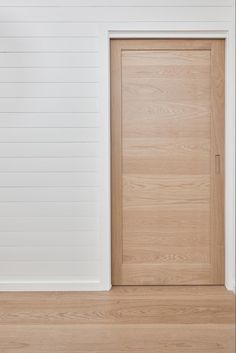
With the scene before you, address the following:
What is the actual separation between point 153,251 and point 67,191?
2.72 feet

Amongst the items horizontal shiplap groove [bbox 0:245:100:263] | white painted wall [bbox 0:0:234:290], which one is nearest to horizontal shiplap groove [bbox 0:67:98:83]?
white painted wall [bbox 0:0:234:290]

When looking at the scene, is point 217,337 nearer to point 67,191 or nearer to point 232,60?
point 67,191

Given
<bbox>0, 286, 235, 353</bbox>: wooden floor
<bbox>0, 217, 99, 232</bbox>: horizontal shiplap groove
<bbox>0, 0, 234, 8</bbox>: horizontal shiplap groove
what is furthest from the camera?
<bbox>0, 217, 99, 232</bbox>: horizontal shiplap groove

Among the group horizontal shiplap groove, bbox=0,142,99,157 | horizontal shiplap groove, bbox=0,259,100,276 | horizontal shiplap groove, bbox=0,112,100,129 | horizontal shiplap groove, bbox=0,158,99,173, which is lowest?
horizontal shiplap groove, bbox=0,259,100,276

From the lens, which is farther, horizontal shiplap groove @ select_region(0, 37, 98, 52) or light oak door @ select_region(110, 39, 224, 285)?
light oak door @ select_region(110, 39, 224, 285)

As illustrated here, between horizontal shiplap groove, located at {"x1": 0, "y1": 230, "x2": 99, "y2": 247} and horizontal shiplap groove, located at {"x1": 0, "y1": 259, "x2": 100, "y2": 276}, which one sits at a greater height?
horizontal shiplap groove, located at {"x1": 0, "y1": 230, "x2": 99, "y2": 247}

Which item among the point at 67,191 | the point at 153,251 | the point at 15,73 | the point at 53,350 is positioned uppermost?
the point at 15,73

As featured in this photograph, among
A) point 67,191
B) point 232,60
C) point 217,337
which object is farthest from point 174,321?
point 232,60

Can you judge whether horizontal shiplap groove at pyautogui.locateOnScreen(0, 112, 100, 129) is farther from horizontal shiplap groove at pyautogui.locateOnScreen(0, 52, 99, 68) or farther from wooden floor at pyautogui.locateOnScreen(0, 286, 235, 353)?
wooden floor at pyautogui.locateOnScreen(0, 286, 235, 353)

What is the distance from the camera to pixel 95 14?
12.3 ft

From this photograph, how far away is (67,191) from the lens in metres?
3.82

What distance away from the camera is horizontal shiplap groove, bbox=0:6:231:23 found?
374 centimetres

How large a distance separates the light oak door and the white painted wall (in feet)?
0.58

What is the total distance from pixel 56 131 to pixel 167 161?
0.90 m
